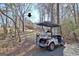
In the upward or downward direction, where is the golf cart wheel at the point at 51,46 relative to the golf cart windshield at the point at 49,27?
downward

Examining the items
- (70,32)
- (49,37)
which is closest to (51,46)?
(49,37)

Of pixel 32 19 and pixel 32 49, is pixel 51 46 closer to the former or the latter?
pixel 32 49

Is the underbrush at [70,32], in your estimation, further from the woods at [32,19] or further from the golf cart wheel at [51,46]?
the golf cart wheel at [51,46]

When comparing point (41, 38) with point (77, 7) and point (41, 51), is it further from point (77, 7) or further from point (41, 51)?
point (77, 7)

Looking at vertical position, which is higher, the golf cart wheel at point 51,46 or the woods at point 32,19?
the woods at point 32,19

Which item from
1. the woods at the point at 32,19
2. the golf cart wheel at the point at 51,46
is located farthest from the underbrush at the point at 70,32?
the golf cart wheel at the point at 51,46

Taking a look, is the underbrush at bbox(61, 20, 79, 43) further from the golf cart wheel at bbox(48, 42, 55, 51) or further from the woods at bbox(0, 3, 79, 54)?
the golf cart wheel at bbox(48, 42, 55, 51)

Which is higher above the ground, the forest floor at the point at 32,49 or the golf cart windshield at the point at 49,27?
the golf cart windshield at the point at 49,27

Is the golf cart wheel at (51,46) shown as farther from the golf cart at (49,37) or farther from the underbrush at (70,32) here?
the underbrush at (70,32)

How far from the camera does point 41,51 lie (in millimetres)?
1442

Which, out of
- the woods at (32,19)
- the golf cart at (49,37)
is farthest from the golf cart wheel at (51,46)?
the woods at (32,19)

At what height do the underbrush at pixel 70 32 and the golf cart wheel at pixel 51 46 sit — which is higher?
the underbrush at pixel 70 32

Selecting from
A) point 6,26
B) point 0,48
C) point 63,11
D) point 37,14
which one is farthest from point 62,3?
point 0,48

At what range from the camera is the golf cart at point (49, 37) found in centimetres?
144
